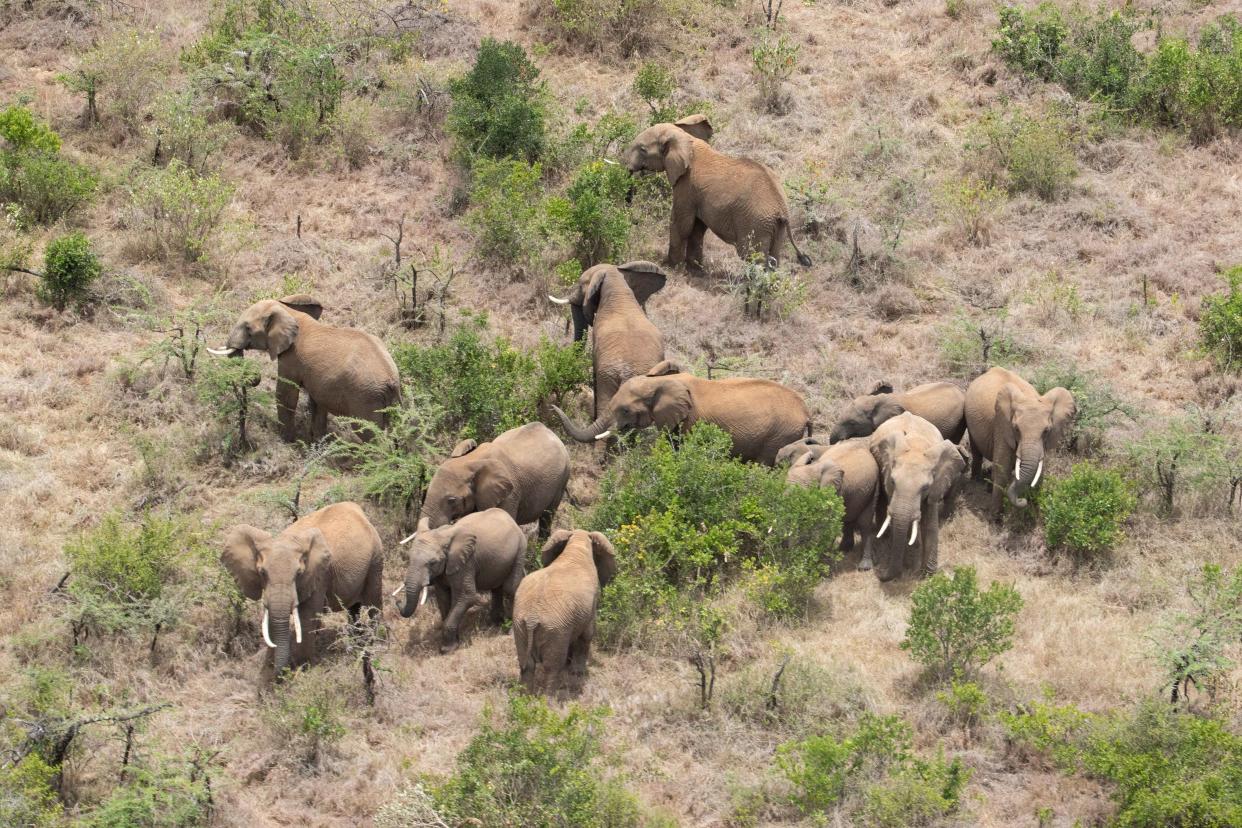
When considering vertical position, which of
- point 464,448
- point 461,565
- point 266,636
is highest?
point 464,448

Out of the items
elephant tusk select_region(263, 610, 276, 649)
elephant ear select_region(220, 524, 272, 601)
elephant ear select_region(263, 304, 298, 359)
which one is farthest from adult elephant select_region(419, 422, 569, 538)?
elephant ear select_region(263, 304, 298, 359)

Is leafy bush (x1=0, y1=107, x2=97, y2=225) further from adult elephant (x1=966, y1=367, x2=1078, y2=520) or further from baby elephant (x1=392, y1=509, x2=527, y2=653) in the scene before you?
adult elephant (x1=966, y1=367, x2=1078, y2=520)

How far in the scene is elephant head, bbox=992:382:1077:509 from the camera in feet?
51.4

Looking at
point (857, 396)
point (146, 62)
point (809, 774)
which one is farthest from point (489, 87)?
point (809, 774)

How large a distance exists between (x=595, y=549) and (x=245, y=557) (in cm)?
293

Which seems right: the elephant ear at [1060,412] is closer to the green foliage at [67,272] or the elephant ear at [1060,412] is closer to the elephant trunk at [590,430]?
the elephant trunk at [590,430]

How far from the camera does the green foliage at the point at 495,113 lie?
69.3 feet

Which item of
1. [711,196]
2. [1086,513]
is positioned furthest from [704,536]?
[711,196]

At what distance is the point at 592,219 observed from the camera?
64.0 ft

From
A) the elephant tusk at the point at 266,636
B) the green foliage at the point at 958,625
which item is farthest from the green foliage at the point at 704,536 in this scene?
the elephant tusk at the point at 266,636

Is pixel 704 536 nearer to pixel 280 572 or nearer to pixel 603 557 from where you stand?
pixel 603 557

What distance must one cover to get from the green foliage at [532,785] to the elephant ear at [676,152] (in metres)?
9.27

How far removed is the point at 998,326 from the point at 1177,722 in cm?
691

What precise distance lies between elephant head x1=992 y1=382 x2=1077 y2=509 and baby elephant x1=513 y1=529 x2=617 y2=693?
4.36 metres
